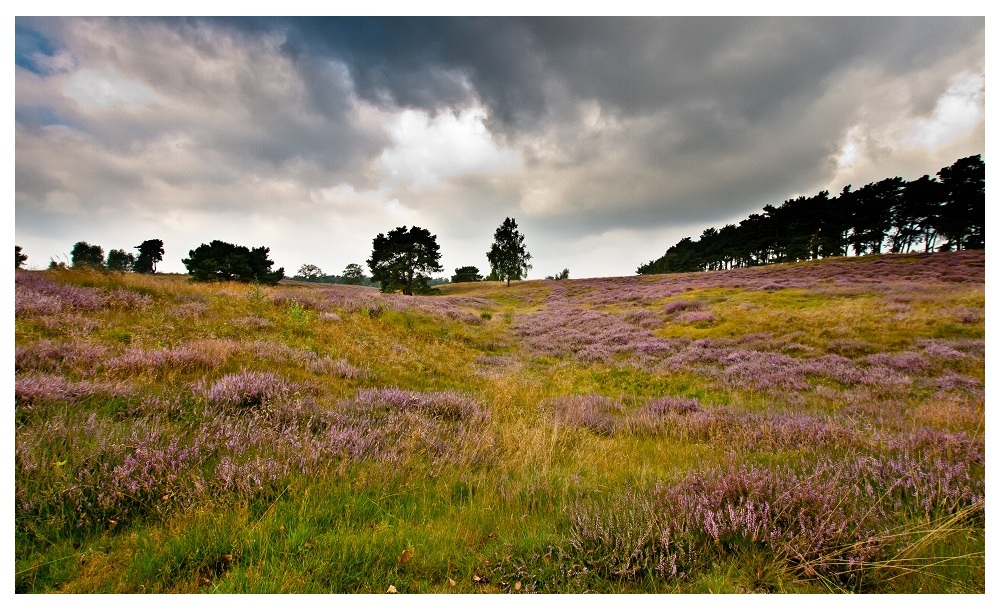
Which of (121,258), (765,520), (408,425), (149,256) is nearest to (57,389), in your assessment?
(408,425)

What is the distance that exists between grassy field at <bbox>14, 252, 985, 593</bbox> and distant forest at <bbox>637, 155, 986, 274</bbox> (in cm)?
5536

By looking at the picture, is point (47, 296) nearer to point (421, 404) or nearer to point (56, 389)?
point (56, 389)

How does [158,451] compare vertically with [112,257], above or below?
below

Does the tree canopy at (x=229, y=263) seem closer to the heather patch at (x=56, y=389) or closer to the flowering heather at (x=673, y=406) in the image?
the heather patch at (x=56, y=389)

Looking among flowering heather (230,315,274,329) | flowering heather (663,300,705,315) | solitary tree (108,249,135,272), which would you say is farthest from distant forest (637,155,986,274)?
solitary tree (108,249,135,272)

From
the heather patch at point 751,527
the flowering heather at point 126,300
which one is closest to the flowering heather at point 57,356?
the flowering heather at point 126,300

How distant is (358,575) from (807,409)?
838 cm

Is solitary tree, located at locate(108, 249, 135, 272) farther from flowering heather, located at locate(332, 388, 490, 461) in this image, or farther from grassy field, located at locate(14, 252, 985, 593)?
flowering heather, located at locate(332, 388, 490, 461)

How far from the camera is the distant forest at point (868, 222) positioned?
1753 inches

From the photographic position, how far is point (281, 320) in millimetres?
10359

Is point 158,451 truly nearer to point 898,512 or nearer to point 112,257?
point 898,512

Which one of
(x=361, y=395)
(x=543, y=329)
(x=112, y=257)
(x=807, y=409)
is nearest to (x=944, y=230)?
(x=543, y=329)

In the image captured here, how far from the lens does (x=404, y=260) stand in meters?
55.9

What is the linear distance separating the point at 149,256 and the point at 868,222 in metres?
147
